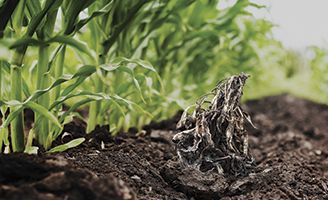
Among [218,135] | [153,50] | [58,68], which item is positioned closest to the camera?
[218,135]

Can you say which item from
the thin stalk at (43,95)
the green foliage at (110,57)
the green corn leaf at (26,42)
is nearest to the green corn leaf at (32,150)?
the green foliage at (110,57)

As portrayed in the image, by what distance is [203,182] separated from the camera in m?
1.77

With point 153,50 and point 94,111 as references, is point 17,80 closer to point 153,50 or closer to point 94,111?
point 94,111

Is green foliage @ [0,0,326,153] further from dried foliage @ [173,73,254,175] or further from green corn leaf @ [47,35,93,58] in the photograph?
dried foliage @ [173,73,254,175]

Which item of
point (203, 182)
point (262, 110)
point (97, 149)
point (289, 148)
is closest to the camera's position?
point (203, 182)

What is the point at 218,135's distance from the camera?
72.7 inches

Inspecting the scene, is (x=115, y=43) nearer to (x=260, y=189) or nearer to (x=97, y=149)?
(x=97, y=149)

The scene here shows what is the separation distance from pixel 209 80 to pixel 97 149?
1913 mm

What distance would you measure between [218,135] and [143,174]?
0.28 meters

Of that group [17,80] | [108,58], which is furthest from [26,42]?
[108,58]

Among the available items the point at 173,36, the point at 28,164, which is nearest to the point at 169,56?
the point at 173,36

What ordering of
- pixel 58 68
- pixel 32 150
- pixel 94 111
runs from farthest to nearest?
pixel 94 111 < pixel 58 68 < pixel 32 150

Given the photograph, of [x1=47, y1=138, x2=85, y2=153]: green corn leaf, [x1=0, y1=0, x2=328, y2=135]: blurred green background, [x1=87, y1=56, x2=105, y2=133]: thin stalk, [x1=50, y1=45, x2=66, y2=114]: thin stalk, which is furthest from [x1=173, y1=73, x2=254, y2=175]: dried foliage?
[x1=87, y1=56, x2=105, y2=133]: thin stalk

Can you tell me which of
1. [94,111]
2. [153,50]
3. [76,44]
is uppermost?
[76,44]
